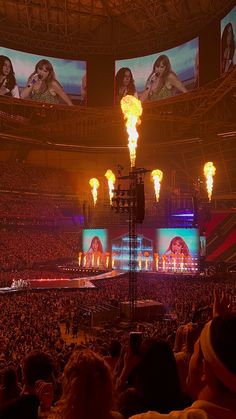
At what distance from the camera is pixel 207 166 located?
31203mm

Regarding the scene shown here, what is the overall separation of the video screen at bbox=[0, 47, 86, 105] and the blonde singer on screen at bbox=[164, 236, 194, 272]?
19.4 m

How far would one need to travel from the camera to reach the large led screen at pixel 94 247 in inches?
1857

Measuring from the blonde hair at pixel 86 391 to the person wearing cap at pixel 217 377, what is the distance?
0.42 m

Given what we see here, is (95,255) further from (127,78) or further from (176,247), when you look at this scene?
(127,78)

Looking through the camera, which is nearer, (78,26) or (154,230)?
(154,230)

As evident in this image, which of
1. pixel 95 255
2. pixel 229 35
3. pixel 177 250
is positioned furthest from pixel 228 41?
pixel 95 255

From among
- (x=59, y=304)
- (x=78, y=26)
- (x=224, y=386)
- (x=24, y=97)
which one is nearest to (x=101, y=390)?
(x=224, y=386)

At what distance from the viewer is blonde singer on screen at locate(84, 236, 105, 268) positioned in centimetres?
4722

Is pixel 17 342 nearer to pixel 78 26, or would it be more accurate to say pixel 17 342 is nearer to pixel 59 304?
pixel 59 304

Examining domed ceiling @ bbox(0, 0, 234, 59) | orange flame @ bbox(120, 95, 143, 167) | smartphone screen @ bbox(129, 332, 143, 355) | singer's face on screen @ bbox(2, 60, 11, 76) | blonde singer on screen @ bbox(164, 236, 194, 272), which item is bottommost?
smartphone screen @ bbox(129, 332, 143, 355)

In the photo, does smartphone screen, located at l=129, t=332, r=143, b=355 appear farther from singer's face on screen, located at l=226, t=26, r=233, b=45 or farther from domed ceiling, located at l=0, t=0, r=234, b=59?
domed ceiling, located at l=0, t=0, r=234, b=59

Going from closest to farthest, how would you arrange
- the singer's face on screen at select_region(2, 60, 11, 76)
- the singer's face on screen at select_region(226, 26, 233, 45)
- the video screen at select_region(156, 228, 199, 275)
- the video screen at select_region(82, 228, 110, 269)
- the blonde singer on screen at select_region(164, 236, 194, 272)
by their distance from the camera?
the singer's face on screen at select_region(226, 26, 233, 45) → the video screen at select_region(156, 228, 199, 275) → the blonde singer on screen at select_region(164, 236, 194, 272) → the singer's face on screen at select_region(2, 60, 11, 76) → the video screen at select_region(82, 228, 110, 269)

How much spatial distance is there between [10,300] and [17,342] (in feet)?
33.9

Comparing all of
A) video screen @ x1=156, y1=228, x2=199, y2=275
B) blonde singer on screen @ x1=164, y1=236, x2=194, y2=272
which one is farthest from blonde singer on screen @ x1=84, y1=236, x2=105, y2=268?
blonde singer on screen @ x1=164, y1=236, x2=194, y2=272
